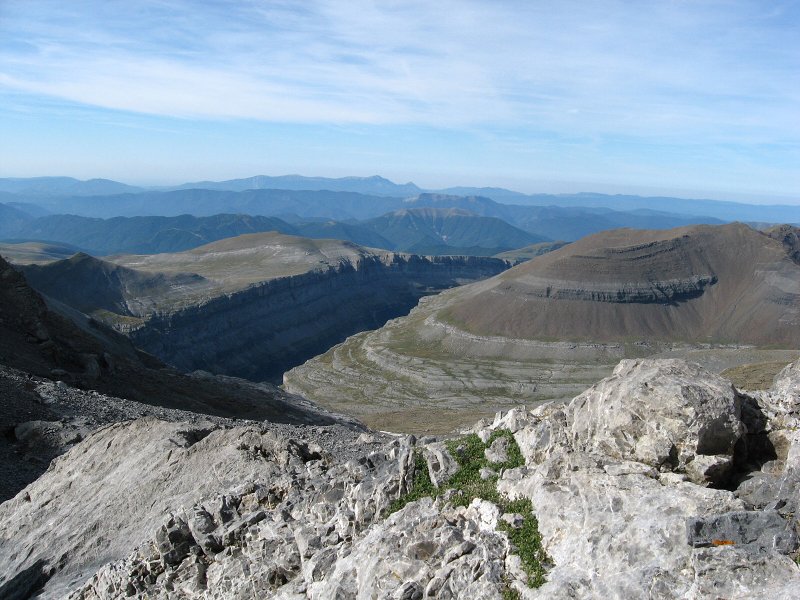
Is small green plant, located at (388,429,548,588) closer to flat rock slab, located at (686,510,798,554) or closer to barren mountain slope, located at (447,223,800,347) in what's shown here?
flat rock slab, located at (686,510,798,554)

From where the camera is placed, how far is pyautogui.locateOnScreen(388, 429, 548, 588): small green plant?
437 inches

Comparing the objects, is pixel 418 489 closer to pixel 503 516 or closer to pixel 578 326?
pixel 503 516

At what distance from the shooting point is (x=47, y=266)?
134m

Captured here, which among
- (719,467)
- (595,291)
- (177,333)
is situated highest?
(719,467)

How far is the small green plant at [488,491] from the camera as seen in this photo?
1109cm

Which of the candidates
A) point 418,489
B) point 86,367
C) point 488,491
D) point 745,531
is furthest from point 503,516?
point 86,367

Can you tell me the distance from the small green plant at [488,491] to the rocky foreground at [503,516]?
46mm

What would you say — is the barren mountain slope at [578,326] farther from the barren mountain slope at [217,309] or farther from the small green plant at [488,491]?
the small green plant at [488,491]

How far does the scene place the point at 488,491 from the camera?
43.9 ft

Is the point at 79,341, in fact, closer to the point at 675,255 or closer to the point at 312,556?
the point at 312,556

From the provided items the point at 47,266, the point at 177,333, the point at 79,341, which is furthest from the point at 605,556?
the point at 47,266

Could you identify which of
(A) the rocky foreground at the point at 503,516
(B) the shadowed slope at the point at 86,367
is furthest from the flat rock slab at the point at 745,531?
(B) the shadowed slope at the point at 86,367

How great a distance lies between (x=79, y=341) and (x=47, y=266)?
107 meters

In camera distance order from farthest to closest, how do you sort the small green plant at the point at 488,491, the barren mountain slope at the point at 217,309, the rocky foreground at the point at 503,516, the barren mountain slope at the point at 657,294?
the barren mountain slope at the point at 657,294, the barren mountain slope at the point at 217,309, the small green plant at the point at 488,491, the rocky foreground at the point at 503,516
